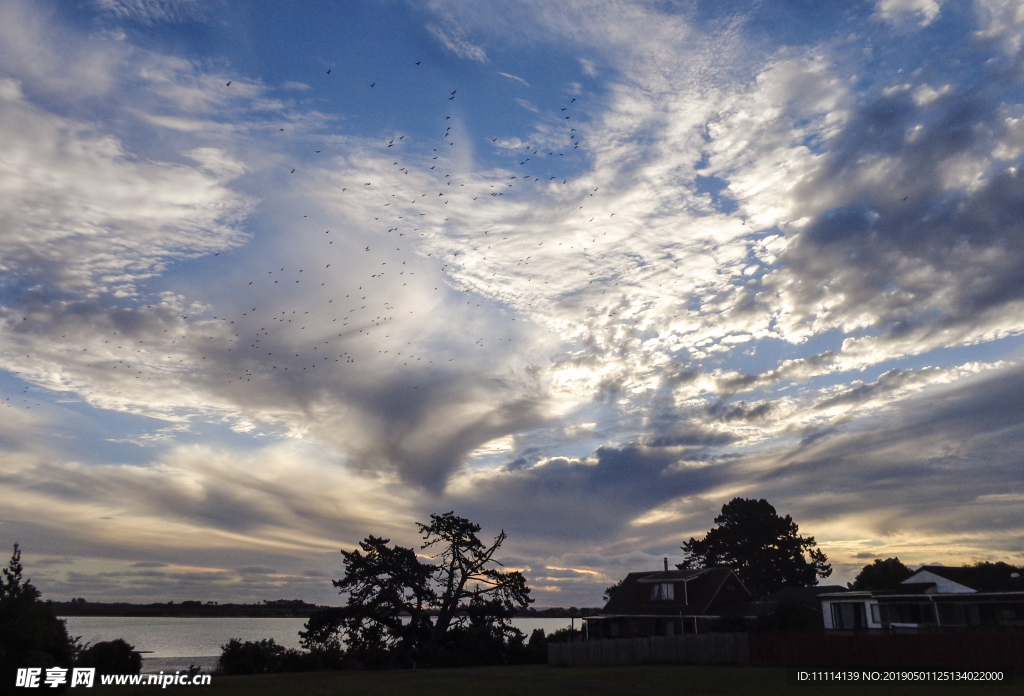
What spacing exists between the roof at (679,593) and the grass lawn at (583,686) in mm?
21027

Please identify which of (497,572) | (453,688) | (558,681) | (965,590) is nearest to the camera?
(453,688)

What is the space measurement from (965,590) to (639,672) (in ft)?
91.1

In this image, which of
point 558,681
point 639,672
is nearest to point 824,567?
point 639,672

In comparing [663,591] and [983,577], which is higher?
[983,577]

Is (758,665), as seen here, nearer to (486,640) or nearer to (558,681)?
(558,681)

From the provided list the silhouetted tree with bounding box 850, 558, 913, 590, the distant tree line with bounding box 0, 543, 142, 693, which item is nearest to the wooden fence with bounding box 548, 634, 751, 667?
the distant tree line with bounding box 0, 543, 142, 693

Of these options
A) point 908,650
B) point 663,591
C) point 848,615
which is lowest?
point 908,650

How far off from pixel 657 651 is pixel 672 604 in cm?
1498

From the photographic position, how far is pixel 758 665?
40.4 meters

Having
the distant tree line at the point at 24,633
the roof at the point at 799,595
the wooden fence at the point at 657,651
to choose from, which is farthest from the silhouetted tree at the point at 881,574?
the distant tree line at the point at 24,633

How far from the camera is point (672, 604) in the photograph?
60500 mm

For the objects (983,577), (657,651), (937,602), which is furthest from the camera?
(983,577)

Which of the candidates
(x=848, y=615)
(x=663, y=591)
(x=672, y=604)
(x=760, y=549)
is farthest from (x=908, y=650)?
(x=760, y=549)

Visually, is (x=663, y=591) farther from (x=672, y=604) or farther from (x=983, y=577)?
(x=983, y=577)
